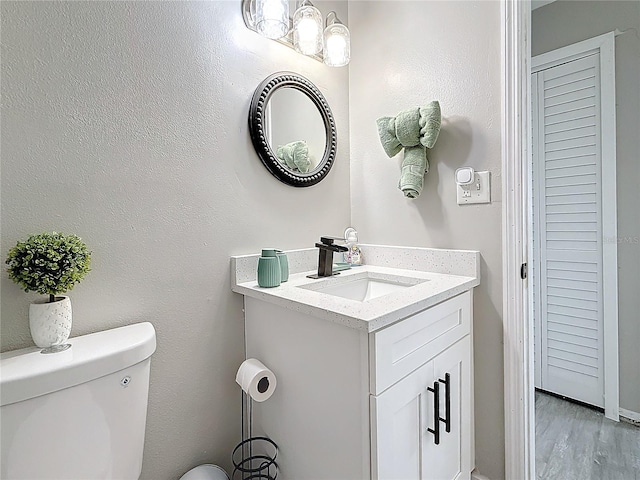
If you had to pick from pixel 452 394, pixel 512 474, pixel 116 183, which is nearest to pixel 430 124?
pixel 452 394

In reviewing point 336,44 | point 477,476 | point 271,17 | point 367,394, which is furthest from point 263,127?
point 477,476

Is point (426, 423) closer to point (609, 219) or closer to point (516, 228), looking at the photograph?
point (516, 228)

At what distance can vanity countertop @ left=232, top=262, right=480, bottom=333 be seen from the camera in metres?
0.83

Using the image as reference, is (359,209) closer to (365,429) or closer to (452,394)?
(452,394)

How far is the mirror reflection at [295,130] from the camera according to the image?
131cm

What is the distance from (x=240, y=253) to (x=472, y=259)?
0.87 m

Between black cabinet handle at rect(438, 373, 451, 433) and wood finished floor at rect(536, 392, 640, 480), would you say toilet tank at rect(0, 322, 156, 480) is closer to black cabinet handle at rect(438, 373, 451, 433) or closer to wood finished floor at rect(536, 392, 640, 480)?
black cabinet handle at rect(438, 373, 451, 433)

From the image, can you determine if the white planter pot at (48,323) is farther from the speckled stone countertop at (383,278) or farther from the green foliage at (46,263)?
the speckled stone countertop at (383,278)

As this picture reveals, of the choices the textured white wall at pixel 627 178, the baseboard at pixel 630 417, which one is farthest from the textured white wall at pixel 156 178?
the baseboard at pixel 630 417

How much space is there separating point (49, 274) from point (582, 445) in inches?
87.2

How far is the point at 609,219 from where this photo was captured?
175 cm

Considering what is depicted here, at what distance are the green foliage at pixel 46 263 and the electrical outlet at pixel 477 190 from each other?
4.10ft

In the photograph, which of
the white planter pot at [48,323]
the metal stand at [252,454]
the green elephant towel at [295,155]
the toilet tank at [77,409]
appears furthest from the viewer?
the green elephant towel at [295,155]

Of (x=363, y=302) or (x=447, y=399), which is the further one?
(x=447, y=399)
